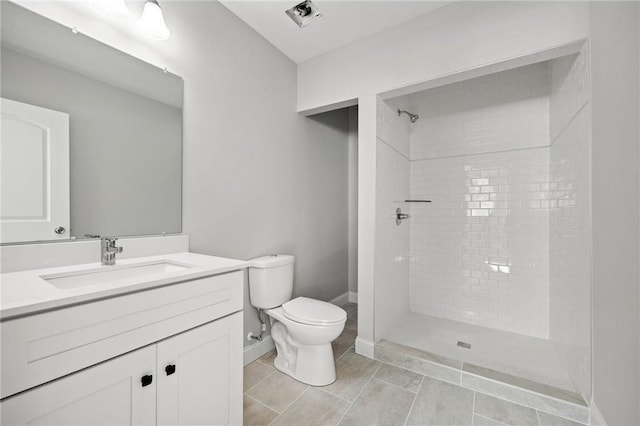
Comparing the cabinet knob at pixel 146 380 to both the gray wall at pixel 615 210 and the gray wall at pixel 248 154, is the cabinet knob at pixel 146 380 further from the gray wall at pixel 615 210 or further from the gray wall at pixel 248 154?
the gray wall at pixel 615 210

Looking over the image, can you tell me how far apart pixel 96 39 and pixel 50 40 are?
18 centimetres

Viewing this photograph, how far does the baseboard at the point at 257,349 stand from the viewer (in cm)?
201

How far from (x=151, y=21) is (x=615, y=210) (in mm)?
2282

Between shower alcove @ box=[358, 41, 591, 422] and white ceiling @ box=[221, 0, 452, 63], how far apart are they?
0.50 meters

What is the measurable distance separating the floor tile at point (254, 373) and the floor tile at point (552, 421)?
5.11ft

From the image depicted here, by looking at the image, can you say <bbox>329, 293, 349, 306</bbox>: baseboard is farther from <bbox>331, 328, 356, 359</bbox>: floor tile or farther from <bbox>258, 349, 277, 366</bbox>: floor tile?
<bbox>258, 349, 277, 366</bbox>: floor tile

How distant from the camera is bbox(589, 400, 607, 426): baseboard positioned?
4.36 feet

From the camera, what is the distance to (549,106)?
7.50 ft

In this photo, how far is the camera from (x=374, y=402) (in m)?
1.63

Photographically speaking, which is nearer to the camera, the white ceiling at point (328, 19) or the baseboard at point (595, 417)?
the baseboard at point (595, 417)

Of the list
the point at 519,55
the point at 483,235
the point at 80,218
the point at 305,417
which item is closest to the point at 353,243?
the point at 483,235

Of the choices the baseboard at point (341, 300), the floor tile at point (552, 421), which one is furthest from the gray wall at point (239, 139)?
the floor tile at point (552, 421)

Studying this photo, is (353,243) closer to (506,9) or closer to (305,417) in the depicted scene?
(305,417)

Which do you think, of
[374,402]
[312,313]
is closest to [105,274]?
[312,313]
